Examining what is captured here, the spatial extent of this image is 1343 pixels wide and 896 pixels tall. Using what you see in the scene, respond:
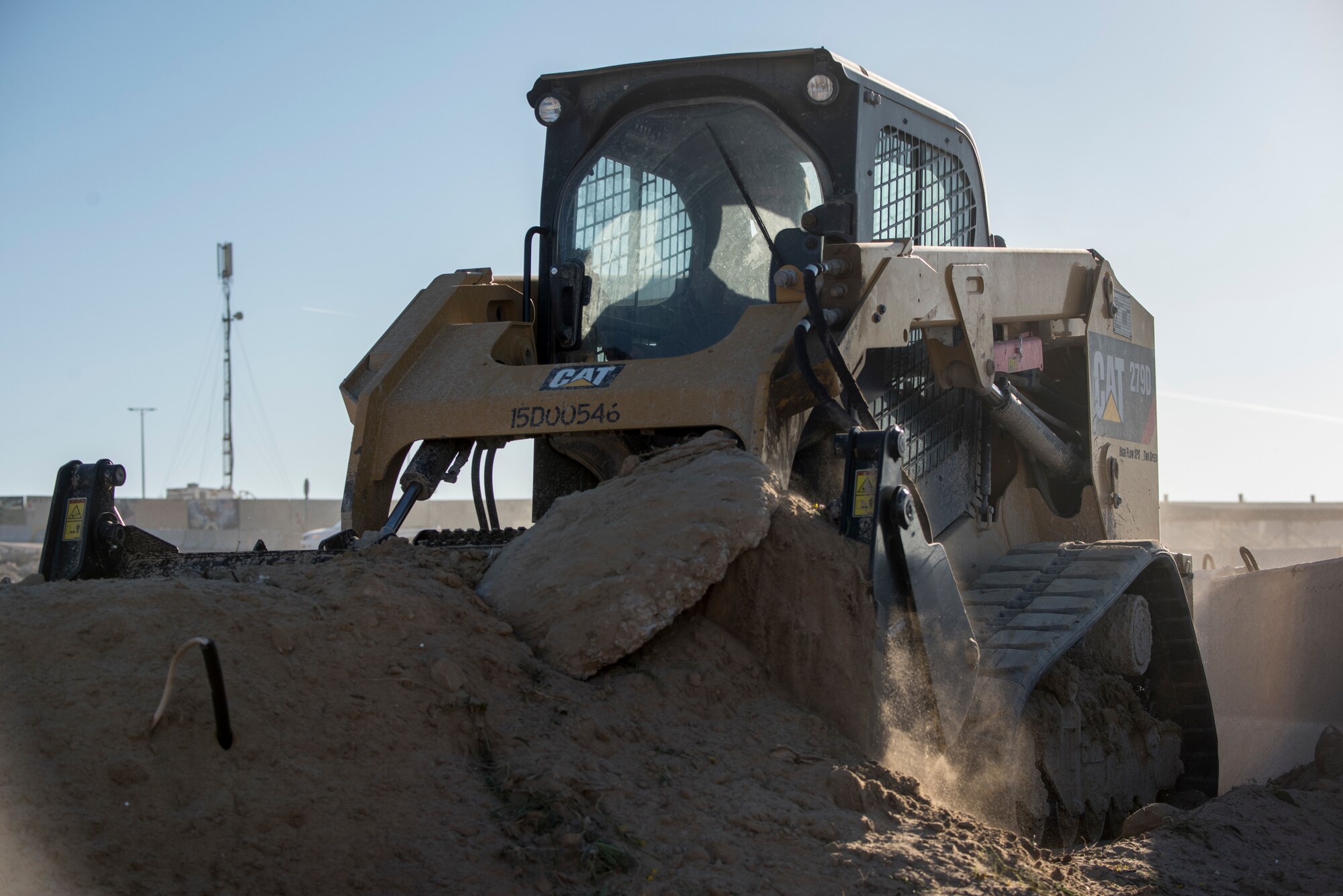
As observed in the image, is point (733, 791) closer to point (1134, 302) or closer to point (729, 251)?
point (729, 251)

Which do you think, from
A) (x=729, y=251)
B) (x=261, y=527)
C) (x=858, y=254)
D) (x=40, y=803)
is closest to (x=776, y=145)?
(x=729, y=251)

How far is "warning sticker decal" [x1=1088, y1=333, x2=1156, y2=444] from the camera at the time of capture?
671cm

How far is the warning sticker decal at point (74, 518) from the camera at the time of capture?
4961 mm

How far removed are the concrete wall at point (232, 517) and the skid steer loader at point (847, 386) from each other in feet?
66.4

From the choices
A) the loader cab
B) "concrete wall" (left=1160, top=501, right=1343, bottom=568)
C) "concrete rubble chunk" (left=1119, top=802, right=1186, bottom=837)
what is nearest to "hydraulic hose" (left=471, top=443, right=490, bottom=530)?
the loader cab

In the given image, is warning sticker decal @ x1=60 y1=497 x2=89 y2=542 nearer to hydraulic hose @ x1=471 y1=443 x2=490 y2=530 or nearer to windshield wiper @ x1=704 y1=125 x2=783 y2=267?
hydraulic hose @ x1=471 y1=443 x2=490 y2=530

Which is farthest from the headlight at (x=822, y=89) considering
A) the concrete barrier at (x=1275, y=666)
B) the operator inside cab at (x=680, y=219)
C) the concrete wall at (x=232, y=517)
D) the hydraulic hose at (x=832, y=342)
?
the concrete wall at (x=232, y=517)

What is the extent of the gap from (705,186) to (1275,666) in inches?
190

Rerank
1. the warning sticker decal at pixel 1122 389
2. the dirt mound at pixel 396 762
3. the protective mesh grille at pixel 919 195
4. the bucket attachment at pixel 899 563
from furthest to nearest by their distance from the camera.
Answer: the warning sticker decal at pixel 1122 389
the protective mesh grille at pixel 919 195
the bucket attachment at pixel 899 563
the dirt mound at pixel 396 762

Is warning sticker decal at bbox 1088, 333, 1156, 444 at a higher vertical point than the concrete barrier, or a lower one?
higher

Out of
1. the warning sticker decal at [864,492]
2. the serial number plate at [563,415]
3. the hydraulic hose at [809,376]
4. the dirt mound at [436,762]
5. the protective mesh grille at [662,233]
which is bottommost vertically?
the dirt mound at [436,762]

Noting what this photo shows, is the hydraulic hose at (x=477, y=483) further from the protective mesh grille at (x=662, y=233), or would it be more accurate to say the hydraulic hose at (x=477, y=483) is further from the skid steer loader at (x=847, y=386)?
the protective mesh grille at (x=662, y=233)

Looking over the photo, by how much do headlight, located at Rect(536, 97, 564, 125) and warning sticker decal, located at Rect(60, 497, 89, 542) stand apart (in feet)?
9.09

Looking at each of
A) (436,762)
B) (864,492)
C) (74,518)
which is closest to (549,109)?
(74,518)
